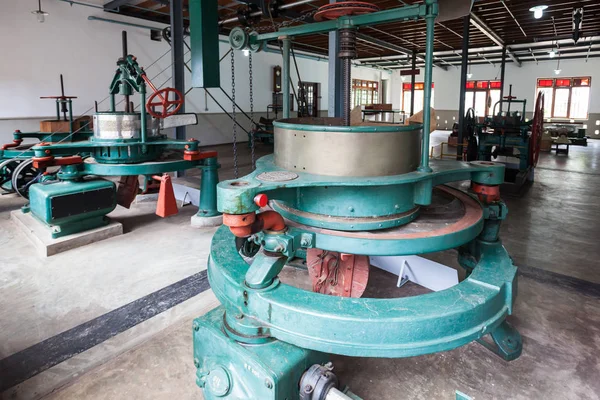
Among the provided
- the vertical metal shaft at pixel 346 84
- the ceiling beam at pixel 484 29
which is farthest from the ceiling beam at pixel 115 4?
the vertical metal shaft at pixel 346 84

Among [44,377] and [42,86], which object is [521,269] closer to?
[44,377]

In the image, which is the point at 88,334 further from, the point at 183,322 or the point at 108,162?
the point at 108,162

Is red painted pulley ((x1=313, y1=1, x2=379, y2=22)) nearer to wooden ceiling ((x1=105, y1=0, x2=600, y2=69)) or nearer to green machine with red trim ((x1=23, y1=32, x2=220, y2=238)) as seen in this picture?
green machine with red trim ((x1=23, y1=32, x2=220, y2=238))

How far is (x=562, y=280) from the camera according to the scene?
288cm

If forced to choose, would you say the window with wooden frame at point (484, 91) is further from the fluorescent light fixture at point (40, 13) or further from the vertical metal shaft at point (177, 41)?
the fluorescent light fixture at point (40, 13)

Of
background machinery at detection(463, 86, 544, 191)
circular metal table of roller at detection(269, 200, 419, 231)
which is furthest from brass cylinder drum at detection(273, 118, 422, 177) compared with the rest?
background machinery at detection(463, 86, 544, 191)

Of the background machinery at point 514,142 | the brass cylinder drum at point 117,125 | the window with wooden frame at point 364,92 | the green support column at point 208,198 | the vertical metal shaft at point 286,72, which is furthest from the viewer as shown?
the window with wooden frame at point 364,92

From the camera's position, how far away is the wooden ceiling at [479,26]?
7465 mm

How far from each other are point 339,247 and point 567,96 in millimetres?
18291

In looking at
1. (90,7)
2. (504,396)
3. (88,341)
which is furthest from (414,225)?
(90,7)

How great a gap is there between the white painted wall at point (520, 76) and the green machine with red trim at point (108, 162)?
16574 millimetres

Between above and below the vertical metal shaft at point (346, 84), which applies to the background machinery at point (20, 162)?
below

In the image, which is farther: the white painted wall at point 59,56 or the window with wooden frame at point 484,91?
the window with wooden frame at point 484,91

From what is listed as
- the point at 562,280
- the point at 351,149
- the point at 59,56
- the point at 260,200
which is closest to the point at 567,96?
the point at 562,280
